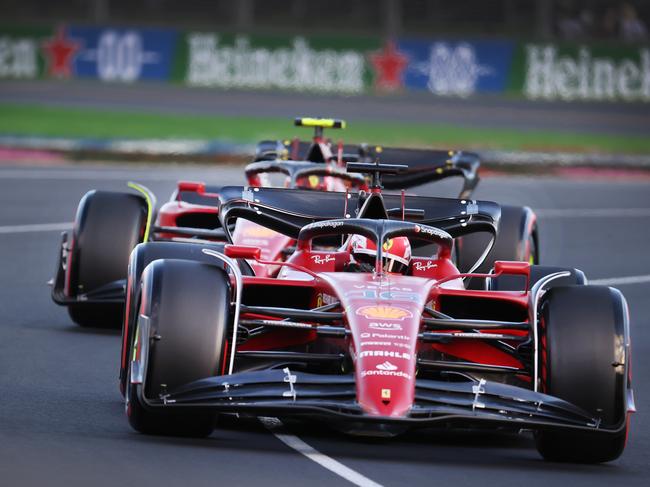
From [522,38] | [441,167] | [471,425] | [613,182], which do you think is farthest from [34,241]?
[522,38]

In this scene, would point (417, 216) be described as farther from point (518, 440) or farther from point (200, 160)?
point (200, 160)

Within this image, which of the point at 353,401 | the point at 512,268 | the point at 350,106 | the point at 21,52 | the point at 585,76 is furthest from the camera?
the point at 21,52

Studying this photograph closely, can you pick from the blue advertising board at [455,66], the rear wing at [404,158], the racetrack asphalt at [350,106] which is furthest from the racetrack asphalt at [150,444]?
the blue advertising board at [455,66]

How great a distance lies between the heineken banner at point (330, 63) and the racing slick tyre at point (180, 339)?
3397 cm

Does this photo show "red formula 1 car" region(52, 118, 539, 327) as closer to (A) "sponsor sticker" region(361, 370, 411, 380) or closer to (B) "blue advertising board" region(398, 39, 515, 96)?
(A) "sponsor sticker" region(361, 370, 411, 380)

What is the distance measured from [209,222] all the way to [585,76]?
29.9 m

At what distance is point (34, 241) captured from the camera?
55.2 ft

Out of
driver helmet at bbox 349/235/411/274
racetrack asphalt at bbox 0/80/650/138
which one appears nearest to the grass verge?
racetrack asphalt at bbox 0/80/650/138

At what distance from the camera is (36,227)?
18172mm

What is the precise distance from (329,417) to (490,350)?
4.98 feet

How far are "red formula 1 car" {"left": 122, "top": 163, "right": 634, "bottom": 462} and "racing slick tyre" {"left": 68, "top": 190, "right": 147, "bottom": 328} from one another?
8.99 ft

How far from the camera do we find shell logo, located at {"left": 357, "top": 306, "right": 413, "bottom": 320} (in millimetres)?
7574

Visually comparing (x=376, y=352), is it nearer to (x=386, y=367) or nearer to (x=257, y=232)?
(x=386, y=367)

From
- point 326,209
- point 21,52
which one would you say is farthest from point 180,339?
point 21,52
